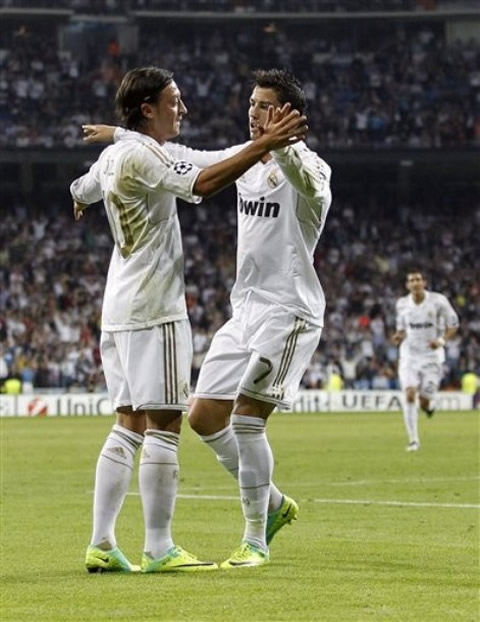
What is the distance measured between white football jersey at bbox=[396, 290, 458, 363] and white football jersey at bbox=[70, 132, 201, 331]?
16474 mm

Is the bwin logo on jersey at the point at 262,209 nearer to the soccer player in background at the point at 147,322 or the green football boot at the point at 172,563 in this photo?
the soccer player in background at the point at 147,322

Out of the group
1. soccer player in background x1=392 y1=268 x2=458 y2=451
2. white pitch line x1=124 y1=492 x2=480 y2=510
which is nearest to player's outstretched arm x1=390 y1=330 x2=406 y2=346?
soccer player in background x1=392 y1=268 x2=458 y2=451

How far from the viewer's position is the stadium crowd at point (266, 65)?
49.0 m

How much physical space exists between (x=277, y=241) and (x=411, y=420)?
1422cm

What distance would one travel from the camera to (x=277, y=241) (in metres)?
9.22

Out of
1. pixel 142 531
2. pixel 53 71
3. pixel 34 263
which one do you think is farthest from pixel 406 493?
pixel 53 71

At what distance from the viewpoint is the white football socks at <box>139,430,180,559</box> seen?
8391mm

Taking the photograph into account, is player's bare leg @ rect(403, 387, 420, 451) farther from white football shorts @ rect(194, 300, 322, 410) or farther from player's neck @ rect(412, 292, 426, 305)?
white football shorts @ rect(194, 300, 322, 410)

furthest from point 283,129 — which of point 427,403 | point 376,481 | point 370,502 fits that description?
point 427,403

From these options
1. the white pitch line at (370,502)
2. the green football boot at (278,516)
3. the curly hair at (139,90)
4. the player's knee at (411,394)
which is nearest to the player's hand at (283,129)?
the curly hair at (139,90)

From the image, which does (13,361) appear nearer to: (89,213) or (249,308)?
(89,213)

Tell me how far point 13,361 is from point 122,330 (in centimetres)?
3227

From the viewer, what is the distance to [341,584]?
7895 mm

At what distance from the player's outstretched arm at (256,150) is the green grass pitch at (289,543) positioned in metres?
2.01
